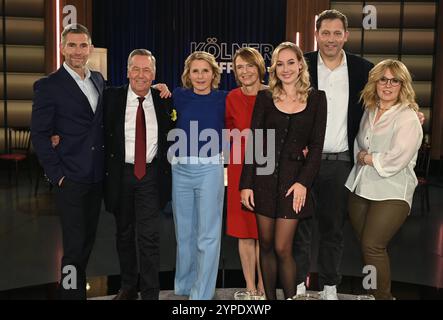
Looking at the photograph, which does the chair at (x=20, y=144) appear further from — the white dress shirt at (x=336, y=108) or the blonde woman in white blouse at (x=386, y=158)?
the blonde woman in white blouse at (x=386, y=158)

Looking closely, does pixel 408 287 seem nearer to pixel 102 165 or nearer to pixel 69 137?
pixel 102 165

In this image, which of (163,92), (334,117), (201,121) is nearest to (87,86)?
(163,92)

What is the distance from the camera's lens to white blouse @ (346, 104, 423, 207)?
2.81 meters

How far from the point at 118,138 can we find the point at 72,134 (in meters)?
0.25

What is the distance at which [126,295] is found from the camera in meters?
3.26

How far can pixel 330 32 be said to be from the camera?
3027 millimetres

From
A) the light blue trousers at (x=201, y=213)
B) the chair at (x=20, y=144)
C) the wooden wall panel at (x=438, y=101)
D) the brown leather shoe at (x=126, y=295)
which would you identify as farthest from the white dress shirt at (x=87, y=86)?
the wooden wall panel at (x=438, y=101)

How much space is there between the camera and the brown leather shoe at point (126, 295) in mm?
3250

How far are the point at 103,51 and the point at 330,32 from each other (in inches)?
193

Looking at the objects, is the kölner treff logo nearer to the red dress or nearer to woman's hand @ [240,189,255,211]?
the red dress

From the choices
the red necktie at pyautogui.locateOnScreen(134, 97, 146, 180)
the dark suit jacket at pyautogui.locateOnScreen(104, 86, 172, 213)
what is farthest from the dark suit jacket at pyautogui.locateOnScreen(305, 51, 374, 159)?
the red necktie at pyautogui.locateOnScreen(134, 97, 146, 180)

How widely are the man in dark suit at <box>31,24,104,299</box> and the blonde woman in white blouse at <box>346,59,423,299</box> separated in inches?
59.9
